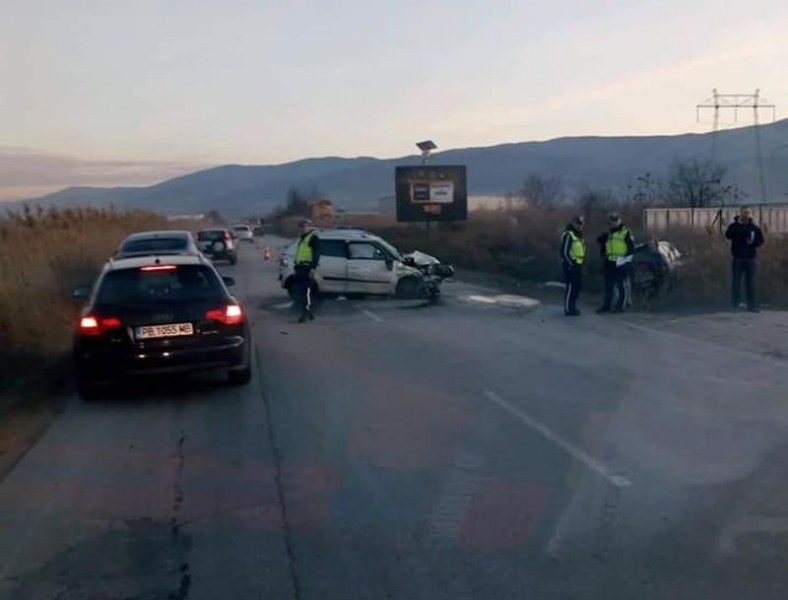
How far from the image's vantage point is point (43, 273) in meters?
26.1

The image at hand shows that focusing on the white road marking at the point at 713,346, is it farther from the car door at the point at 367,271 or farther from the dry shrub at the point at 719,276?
the car door at the point at 367,271

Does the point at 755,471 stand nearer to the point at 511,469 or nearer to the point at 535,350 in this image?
the point at 511,469

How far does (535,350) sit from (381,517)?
31.3 ft

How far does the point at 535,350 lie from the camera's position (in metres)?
17.2

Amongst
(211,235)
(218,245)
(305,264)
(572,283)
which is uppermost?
(305,264)

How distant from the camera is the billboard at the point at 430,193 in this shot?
174 ft

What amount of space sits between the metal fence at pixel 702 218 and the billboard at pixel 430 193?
13127 millimetres

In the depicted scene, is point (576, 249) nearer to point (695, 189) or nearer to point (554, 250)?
point (554, 250)

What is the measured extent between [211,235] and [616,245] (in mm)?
30931

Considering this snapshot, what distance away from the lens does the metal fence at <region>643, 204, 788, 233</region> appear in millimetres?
37875

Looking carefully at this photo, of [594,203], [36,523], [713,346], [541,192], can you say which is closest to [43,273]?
[713,346]

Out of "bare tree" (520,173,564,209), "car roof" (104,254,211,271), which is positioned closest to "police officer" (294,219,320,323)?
"car roof" (104,254,211,271)

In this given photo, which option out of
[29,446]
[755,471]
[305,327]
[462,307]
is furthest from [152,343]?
[462,307]

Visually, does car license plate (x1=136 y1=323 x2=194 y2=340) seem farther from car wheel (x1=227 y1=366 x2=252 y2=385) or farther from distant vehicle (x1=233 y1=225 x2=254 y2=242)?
distant vehicle (x1=233 y1=225 x2=254 y2=242)
